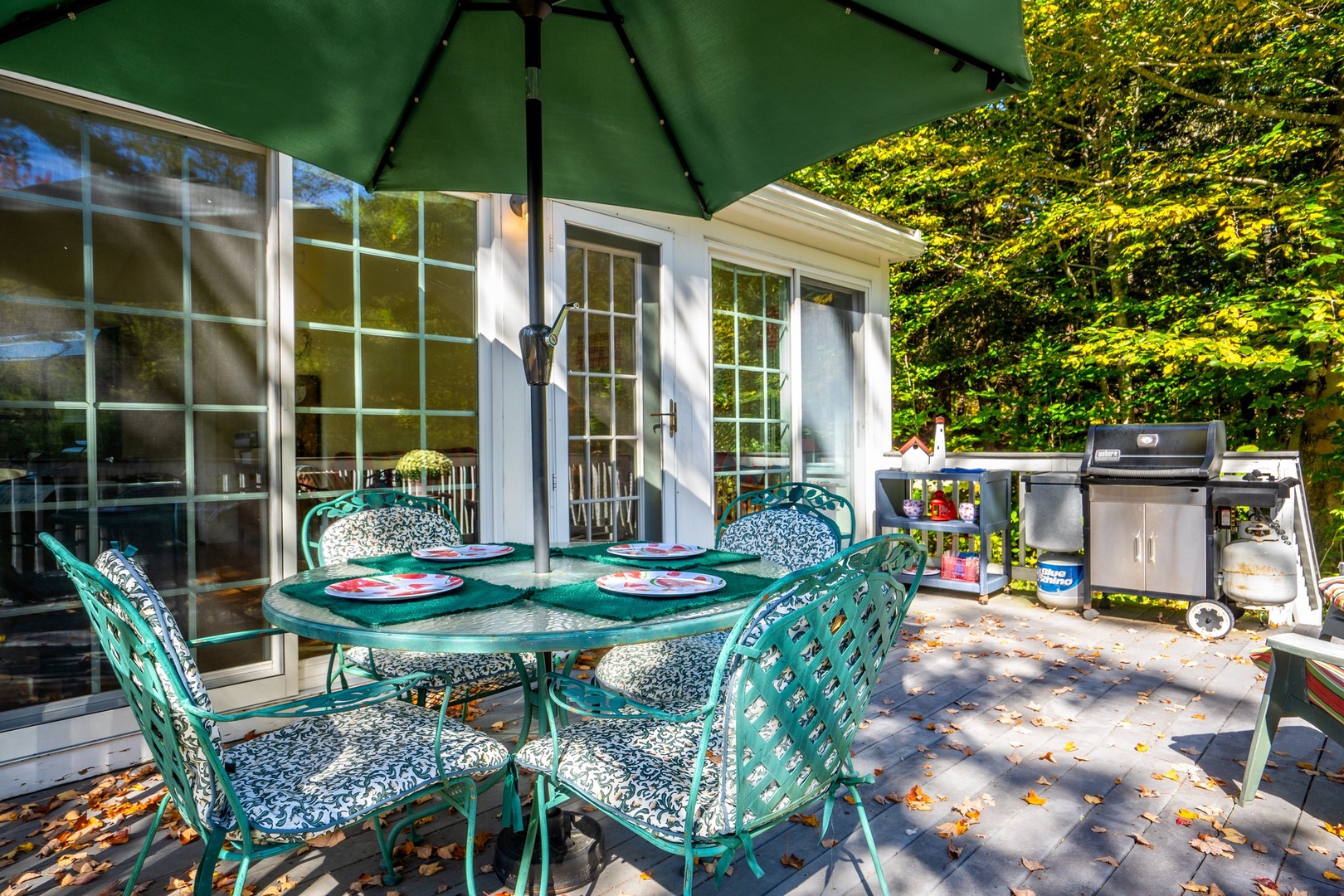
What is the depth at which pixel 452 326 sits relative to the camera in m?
3.37

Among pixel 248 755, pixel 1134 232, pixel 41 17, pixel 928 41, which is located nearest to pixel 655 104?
pixel 928 41

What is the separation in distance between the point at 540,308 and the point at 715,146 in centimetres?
97

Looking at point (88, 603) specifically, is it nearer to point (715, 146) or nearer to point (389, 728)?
point (389, 728)

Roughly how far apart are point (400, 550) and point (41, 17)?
1.65 m

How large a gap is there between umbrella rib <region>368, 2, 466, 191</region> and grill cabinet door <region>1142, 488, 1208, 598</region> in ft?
13.7

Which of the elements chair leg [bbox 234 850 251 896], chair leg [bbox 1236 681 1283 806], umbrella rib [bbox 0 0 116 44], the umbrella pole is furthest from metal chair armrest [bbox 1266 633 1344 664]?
umbrella rib [bbox 0 0 116 44]

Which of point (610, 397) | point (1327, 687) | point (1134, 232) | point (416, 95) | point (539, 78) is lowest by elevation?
point (1327, 687)

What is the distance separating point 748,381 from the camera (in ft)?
16.3

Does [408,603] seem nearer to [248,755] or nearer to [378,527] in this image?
[248,755]

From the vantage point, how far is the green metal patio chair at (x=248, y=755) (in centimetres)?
126

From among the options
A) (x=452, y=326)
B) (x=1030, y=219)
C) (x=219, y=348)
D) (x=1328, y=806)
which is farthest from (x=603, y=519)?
(x=1030, y=219)

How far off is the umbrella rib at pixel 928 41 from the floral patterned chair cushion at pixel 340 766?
1881mm

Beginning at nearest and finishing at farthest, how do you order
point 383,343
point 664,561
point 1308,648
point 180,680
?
point 180,680 → point 1308,648 → point 664,561 → point 383,343

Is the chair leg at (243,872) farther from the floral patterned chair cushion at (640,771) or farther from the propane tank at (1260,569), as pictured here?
the propane tank at (1260,569)
